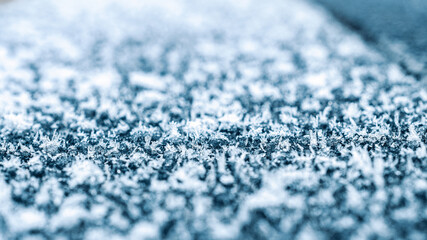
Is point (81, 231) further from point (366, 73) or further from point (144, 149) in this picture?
point (366, 73)

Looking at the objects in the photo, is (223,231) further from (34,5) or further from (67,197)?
(34,5)

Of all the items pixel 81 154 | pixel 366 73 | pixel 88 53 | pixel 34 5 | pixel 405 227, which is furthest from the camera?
pixel 34 5

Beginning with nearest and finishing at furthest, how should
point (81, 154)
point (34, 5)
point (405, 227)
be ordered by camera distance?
point (405, 227), point (81, 154), point (34, 5)

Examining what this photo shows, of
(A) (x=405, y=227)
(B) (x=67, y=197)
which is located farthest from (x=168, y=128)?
(A) (x=405, y=227)

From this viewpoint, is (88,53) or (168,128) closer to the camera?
(168,128)

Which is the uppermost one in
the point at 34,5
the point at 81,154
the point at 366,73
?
the point at 34,5

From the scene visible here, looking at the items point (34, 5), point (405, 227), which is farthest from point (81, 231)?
point (34, 5)

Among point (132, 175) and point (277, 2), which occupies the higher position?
point (277, 2)
